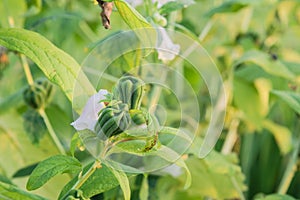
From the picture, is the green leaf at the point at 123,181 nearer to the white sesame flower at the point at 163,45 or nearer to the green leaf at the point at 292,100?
the white sesame flower at the point at 163,45

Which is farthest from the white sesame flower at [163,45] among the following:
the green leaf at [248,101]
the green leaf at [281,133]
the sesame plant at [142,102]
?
the green leaf at [281,133]

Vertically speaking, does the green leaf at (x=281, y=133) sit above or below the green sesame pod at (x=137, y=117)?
below

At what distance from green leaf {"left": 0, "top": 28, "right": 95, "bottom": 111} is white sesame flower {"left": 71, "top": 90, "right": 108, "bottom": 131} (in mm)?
27

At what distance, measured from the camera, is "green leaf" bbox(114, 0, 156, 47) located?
609 mm

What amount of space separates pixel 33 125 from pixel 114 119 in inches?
17.4

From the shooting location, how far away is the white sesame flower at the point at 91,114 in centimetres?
60

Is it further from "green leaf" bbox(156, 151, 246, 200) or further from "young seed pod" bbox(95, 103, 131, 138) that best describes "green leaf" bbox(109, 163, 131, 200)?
"green leaf" bbox(156, 151, 246, 200)

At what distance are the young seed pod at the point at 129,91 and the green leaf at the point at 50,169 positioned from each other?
0.29 feet

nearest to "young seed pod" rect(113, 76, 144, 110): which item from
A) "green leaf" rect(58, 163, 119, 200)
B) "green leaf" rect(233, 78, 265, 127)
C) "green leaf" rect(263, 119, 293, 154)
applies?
"green leaf" rect(58, 163, 119, 200)

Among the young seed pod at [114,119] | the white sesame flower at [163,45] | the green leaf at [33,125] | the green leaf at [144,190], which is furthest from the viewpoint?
the green leaf at [33,125]

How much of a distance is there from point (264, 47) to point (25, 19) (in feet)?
1.73

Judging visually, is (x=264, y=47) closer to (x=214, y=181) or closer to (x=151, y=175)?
(x=214, y=181)

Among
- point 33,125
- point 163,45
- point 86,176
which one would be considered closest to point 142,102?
point 33,125

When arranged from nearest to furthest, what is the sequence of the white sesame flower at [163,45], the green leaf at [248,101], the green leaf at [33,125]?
the white sesame flower at [163,45], the green leaf at [33,125], the green leaf at [248,101]
